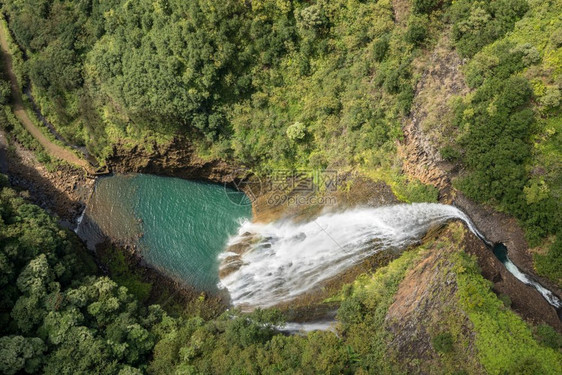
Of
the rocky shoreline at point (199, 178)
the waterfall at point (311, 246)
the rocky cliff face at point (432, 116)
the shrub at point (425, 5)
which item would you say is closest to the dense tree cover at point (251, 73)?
the shrub at point (425, 5)

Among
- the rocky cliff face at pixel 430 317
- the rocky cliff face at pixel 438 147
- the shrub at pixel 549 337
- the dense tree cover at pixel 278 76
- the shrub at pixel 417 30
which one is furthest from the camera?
the shrub at pixel 417 30

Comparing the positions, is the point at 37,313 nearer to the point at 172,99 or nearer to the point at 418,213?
the point at 172,99

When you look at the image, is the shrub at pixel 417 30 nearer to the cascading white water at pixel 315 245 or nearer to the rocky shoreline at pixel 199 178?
the rocky shoreline at pixel 199 178

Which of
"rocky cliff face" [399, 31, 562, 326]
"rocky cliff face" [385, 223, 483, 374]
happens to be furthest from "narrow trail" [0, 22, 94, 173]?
"rocky cliff face" [385, 223, 483, 374]

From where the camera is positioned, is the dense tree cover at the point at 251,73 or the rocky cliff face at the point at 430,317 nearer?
the rocky cliff face at the point at 430,317

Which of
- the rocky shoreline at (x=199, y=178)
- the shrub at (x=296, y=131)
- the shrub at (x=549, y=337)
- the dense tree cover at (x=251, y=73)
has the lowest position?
the shrub at (x=549, y=337)

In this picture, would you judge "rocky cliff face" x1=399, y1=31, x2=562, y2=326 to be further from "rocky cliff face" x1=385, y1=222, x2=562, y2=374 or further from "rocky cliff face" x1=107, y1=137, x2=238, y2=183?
"rocky cliff face" x1=107, y1=137, x2=238, y2=183

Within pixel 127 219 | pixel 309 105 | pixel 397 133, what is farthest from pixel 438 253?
pixel 127 219

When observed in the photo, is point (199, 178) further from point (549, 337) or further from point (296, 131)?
point (549, 337)

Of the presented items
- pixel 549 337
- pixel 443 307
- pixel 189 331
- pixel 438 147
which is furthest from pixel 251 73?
pixel 549 337
